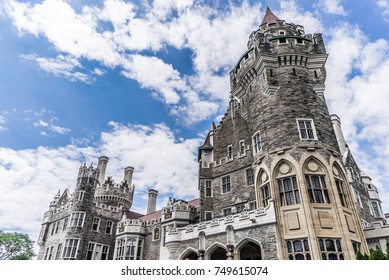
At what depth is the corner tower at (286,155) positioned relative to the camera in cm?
1731

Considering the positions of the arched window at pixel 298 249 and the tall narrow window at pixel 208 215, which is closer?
the arched window at pixel 298 249

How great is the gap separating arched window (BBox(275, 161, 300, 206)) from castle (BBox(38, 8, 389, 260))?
0.07 meters

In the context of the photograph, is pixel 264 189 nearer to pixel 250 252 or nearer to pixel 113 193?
pixel 250 252

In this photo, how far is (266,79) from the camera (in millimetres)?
23172

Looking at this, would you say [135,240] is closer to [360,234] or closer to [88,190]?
[88,190]

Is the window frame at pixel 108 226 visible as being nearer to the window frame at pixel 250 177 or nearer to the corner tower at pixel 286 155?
the corner tower at pixel 286 155

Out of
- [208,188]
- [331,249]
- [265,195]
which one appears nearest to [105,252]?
[208,188]

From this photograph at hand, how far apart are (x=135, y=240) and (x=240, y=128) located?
17780 mm

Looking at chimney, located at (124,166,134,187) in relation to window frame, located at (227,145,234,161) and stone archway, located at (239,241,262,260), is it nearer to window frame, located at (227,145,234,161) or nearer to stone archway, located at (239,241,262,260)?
window frame, located at (227,145,234,161)

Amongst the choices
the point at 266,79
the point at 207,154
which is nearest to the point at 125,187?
the point at 207,154

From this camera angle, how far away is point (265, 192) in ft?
67.7

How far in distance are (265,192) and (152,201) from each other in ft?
102

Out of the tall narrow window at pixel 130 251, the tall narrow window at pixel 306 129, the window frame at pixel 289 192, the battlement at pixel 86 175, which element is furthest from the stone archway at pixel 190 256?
the battlement at pixel 86 175

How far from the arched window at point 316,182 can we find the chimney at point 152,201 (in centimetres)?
3287
